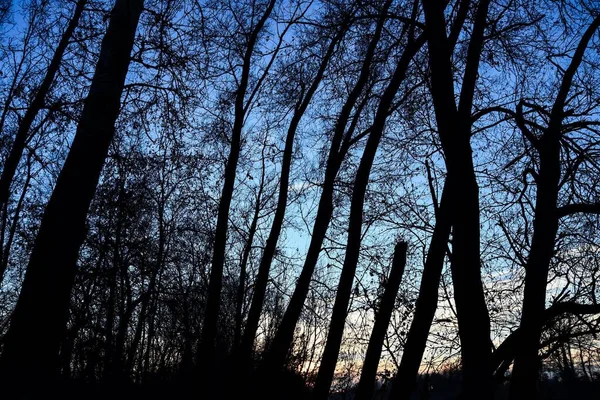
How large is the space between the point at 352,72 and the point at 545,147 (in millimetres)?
6010

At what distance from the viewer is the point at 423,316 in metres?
8.30

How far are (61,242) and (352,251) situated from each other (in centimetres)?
716

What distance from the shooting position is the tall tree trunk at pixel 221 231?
1052 centimetres

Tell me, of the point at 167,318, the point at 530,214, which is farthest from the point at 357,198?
the point at 167,318

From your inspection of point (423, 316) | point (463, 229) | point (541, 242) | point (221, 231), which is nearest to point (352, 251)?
point (221, 231)

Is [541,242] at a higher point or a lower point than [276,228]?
lower

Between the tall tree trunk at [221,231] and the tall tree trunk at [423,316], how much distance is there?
3.58m

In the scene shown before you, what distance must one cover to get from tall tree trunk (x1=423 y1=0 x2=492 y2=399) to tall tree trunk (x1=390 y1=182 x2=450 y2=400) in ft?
4.55

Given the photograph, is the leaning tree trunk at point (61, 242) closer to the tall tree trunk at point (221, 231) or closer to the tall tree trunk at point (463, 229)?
the tall tree trunk at point (463, 229)

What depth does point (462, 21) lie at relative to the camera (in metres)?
9.69

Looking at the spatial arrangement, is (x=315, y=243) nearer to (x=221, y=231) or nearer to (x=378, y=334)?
(x=221, y=231)

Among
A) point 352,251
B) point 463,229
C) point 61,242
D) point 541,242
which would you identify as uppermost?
point 352,251

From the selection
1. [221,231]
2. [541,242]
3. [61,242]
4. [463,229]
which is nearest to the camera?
[61,242]

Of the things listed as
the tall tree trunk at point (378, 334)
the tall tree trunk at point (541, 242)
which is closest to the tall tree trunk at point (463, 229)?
the tall tree trunk at point (541, 242)
